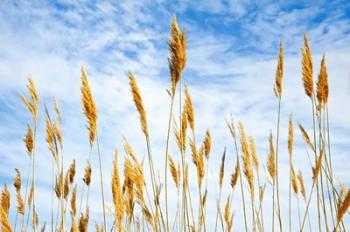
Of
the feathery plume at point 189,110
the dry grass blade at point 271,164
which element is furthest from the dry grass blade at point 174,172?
the dry grass blade at point 271,164

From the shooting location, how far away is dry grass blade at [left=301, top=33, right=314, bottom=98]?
2.83 metres

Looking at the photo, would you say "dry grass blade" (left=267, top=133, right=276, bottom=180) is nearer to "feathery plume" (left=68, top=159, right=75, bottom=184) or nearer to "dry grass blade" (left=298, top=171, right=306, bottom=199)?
"dry grass blade" (left=298, top=171, right=306, bottom=199)

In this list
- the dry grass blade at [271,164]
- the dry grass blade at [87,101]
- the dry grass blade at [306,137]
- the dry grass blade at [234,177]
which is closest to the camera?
the dry grass blade at [87,101]

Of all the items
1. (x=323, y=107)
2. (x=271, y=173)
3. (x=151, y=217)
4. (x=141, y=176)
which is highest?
(x=323, y=107)

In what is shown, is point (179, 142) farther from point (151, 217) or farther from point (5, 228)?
point (5, 228)

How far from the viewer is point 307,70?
Answer: 9.34 feet

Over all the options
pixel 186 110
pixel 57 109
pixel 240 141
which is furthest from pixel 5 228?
pixel 240 141

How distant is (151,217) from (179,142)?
2.24 feet

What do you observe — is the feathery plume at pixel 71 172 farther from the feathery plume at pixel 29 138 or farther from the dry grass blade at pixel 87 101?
the dry grass blade at pixel 87 101

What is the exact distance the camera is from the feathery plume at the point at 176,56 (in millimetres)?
2498

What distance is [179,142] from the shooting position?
2.83 meters

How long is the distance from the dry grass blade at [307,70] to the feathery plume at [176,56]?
823 millimetres

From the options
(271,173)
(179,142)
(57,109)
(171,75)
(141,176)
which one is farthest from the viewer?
(271,173)

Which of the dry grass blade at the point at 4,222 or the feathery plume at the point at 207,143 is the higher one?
the feathery plume at the point at 207,143
